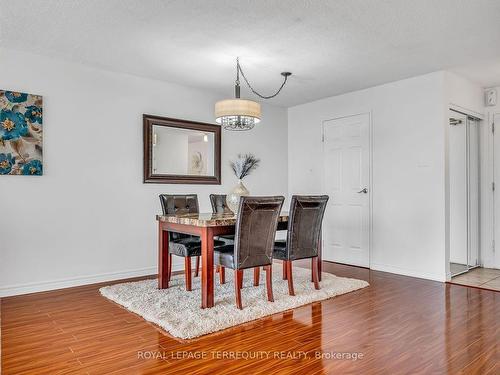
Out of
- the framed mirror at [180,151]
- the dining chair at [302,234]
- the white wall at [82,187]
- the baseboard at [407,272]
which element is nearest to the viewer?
the dining chair at [302,234]

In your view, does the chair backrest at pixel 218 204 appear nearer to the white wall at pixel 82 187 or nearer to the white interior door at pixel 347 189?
the white wall at pixel 82 187

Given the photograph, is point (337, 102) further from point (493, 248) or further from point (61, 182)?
point (61, 182)

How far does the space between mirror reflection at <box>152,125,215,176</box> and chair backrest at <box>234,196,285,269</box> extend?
1.94m

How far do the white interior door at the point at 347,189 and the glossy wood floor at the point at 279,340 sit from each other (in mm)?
1606

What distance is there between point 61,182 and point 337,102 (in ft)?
12.1

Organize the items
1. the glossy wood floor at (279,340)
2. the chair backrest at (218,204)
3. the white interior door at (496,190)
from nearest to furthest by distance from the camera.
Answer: the glossy wood floor at (279,340), the chair backrest at (218,204), the white interior door at (496,190)

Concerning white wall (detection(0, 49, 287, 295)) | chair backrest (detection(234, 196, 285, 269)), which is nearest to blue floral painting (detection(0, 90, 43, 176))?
white wall (detection(0, 49, 287, 295))

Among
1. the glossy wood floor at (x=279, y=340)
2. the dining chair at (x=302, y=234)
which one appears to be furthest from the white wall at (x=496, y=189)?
the dining chair at (x=302, y=234)

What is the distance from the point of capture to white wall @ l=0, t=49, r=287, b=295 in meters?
3.61

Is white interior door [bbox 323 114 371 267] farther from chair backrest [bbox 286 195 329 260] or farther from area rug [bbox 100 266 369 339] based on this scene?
chair backrest [bbox 286 195 329 260]

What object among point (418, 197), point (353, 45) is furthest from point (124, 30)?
point (418, 197)

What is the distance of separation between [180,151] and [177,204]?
96 cm

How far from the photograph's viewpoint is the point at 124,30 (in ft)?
10.2

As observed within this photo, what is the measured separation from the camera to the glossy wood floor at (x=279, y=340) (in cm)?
211
